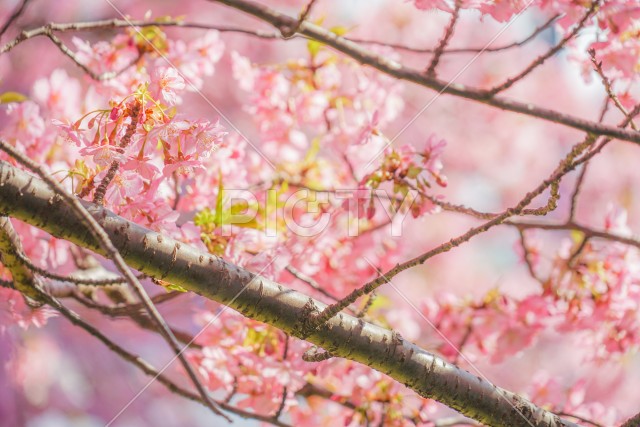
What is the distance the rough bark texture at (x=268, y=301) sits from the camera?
106cm

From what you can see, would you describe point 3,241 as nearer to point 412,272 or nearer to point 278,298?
point 278,298

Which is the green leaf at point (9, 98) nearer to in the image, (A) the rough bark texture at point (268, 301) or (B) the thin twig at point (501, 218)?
(A) the rough bark texture at point (268, 301)

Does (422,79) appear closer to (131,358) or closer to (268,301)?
(268,301)

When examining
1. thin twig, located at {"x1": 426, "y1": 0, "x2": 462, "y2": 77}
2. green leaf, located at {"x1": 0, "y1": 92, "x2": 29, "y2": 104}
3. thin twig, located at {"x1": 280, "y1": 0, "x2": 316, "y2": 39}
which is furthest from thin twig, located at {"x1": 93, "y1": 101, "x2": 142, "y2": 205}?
green leaf, located at {"x1": 0, "y1": 92, "x2": 29, "y2": 104}

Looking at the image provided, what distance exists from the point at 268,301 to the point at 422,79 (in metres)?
Result: 0.51

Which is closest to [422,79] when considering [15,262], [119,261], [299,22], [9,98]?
[299,22]

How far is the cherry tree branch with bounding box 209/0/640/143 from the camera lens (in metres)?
1.10

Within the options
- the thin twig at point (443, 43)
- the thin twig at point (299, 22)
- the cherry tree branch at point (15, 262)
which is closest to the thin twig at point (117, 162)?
the cherry tree branch at point (15, 262)

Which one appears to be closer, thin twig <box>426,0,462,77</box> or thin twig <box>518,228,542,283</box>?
thin twig <box>426,0,462,77</box>

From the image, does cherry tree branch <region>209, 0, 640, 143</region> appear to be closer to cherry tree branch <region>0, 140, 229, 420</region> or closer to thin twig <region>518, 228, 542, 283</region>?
cherry tree branch <region>0, 140, 229, 420</region>

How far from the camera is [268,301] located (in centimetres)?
122

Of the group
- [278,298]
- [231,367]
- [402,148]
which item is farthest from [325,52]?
[278,298]

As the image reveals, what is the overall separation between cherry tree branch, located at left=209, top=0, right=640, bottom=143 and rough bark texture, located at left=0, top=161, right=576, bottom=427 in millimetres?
437

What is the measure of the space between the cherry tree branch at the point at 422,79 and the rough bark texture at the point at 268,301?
1.43 ft
